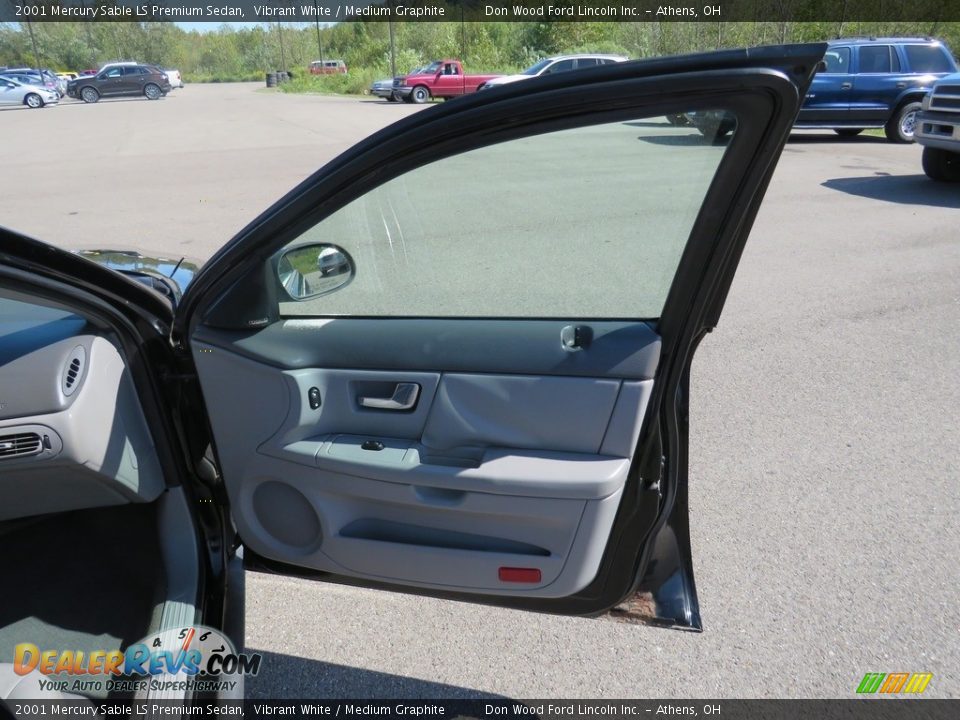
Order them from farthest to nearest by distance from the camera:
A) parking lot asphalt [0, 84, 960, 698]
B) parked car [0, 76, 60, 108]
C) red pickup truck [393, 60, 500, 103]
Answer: parked car [0, 76, 60, 108] < red pickup truck [393, 60, 500, 103] < parking lot asphalt [0, 84, 960, 698]

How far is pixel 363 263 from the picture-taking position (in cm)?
209

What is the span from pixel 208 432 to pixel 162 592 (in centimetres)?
45

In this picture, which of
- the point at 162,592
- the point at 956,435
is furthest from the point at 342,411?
the point at 956,435

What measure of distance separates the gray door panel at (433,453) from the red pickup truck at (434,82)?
1030 inches

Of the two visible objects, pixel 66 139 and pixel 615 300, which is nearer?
pixel 615 300

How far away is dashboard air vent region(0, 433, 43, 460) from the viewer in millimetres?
1813

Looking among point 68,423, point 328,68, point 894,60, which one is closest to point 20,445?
point 68,423

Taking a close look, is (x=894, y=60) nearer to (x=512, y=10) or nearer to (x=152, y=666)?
(x=152, y=666)

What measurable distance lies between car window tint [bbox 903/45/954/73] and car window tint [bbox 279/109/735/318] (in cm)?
1484

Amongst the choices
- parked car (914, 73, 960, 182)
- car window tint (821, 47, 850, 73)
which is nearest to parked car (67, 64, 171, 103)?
car window tint (821, 47, 850, 73)

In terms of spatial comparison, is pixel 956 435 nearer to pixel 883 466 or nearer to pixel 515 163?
pixel 883 466

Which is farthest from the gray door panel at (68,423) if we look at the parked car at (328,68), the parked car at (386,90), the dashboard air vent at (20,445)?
the parked car at (328,68)

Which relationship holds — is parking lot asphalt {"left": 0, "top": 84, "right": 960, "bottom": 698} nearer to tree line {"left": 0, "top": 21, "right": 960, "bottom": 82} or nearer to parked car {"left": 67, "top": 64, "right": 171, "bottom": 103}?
tree line {"left": 0, "top": 21, "right": 960, "bottom": 82}

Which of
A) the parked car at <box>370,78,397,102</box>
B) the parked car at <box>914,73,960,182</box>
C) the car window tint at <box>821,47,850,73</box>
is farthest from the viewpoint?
the parked car at <box>370,78,397,102</box>
